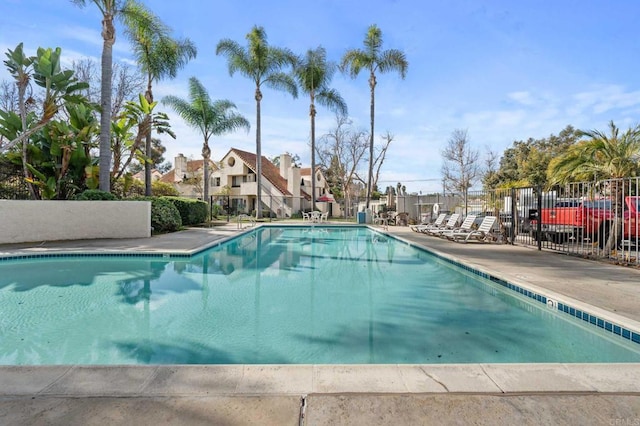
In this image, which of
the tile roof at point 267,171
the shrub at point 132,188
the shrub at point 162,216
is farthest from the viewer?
the tile roof at point 267,171

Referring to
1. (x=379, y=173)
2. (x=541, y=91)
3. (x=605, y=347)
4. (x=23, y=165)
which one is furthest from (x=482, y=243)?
(x=379, y=173)

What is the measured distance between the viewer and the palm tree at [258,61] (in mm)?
22375

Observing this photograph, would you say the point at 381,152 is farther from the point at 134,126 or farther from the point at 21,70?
the point at 21,70

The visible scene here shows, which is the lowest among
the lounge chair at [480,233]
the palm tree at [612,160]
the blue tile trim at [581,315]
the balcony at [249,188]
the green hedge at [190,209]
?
the blue tile trim at [581,315]

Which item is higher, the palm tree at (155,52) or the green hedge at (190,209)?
the palm tree at (155,52)

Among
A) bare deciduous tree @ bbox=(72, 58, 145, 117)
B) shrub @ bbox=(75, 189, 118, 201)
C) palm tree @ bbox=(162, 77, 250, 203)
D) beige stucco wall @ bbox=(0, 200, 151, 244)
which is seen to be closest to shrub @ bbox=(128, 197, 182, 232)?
beige stucco wall @ bbox=(0, 200, 151, 244)

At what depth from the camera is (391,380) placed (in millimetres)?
2516

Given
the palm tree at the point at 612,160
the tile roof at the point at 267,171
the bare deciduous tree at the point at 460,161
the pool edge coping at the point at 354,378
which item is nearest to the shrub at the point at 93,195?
the pool edge coping at the point at 354,378

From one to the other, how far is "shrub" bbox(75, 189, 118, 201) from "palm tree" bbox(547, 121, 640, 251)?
47.9 feet

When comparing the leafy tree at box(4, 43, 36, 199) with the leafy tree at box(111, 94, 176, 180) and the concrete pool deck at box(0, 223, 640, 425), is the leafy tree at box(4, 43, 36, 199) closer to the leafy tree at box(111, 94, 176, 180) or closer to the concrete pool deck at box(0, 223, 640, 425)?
the leafy tree at box(111, 94, 176, 180)

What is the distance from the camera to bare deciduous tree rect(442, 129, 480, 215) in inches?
1264

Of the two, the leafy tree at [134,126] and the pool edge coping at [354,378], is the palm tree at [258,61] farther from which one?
the pool edge coping at [354,378]

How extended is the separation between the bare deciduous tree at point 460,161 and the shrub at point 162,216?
26400 millimetres

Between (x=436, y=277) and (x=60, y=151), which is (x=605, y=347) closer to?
(x=436, y=277)
